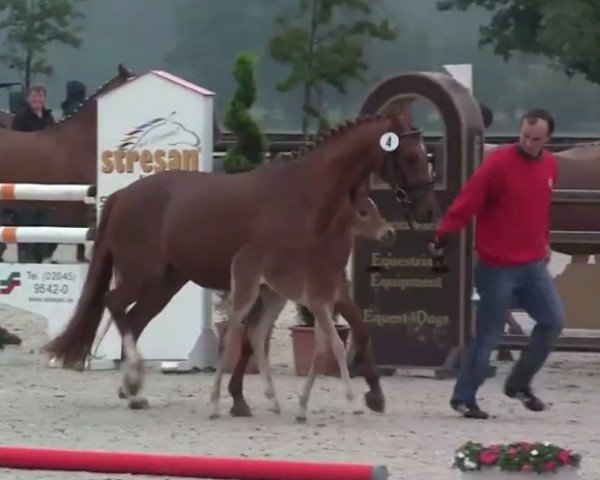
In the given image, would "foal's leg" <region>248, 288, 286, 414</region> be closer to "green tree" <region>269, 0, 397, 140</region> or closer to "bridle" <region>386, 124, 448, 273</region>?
"bridle" <region>386, 124, 448, 273</region>

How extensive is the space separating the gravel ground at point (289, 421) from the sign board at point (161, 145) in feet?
1.12

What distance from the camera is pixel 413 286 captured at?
13039 mm

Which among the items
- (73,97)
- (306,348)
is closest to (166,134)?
(306,348)

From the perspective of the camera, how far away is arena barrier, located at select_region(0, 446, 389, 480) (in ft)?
17.1

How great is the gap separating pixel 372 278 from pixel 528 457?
6.15 meters

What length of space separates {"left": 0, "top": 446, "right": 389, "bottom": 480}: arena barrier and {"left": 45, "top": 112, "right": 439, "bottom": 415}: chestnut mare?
5.31 m

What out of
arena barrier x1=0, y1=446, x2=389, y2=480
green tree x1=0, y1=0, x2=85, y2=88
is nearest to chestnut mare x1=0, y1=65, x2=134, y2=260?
green tree x1=0, y1=0, x2=85, y2=88

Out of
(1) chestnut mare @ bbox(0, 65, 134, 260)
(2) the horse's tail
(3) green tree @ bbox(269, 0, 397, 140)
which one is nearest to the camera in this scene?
(2) the horse's tail

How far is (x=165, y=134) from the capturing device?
13.4 m

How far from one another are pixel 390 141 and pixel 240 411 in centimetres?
182

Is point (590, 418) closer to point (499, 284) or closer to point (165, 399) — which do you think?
point (499, 284)

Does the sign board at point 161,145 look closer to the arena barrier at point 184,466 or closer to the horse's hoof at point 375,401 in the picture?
the horse's hoof at point 375,401

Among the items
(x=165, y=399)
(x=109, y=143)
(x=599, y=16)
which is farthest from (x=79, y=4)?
(x=165, y=399)

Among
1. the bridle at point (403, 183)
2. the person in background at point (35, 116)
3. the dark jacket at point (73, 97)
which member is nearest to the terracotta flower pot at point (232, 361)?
the bridle at point (403, 183)
